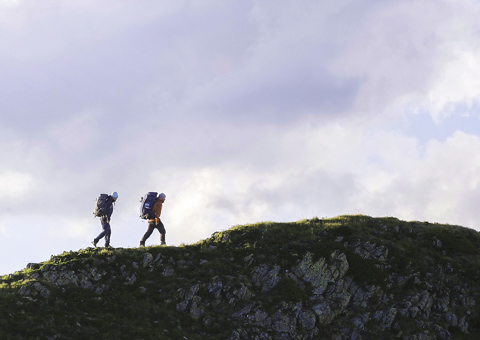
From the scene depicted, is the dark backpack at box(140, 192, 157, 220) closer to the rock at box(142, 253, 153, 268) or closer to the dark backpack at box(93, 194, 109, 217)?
the dark backpack at box(93, 194, 109, 217)

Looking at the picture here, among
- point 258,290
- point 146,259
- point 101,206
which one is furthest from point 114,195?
point 258,290

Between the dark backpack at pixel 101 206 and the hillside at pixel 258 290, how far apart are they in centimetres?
350

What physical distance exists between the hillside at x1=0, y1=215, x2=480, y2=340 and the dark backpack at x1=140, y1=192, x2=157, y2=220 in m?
3.38

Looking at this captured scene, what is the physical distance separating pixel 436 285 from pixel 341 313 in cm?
742

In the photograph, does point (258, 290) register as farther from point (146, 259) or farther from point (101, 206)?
point (101, 206)

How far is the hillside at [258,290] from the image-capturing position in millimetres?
22188

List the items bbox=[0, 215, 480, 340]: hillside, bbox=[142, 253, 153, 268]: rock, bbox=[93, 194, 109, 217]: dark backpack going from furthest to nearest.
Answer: bbox=[93, 194, 109, 217]: dark backpack, bbox=[142, 253, 153, 268]: rock, bbox=[0, 215, 480, 340]: hillside

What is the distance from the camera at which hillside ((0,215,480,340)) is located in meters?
22.2

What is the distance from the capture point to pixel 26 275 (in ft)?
84.5

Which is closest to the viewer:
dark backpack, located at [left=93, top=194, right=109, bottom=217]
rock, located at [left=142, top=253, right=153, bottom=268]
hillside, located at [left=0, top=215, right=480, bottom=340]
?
Answer: hillside, located at [left=0, top=215, right=480, bottom=340]

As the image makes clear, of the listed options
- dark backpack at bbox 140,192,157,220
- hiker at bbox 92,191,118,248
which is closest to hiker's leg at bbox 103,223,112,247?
hiker at bbox 92,191,118,248

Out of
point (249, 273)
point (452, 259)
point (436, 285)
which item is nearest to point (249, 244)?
point (249, 273)

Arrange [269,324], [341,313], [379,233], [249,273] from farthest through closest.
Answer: [379,233], [249,273], [341,313], [269,324]

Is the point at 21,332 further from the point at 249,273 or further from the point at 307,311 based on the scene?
the point at 307,311
